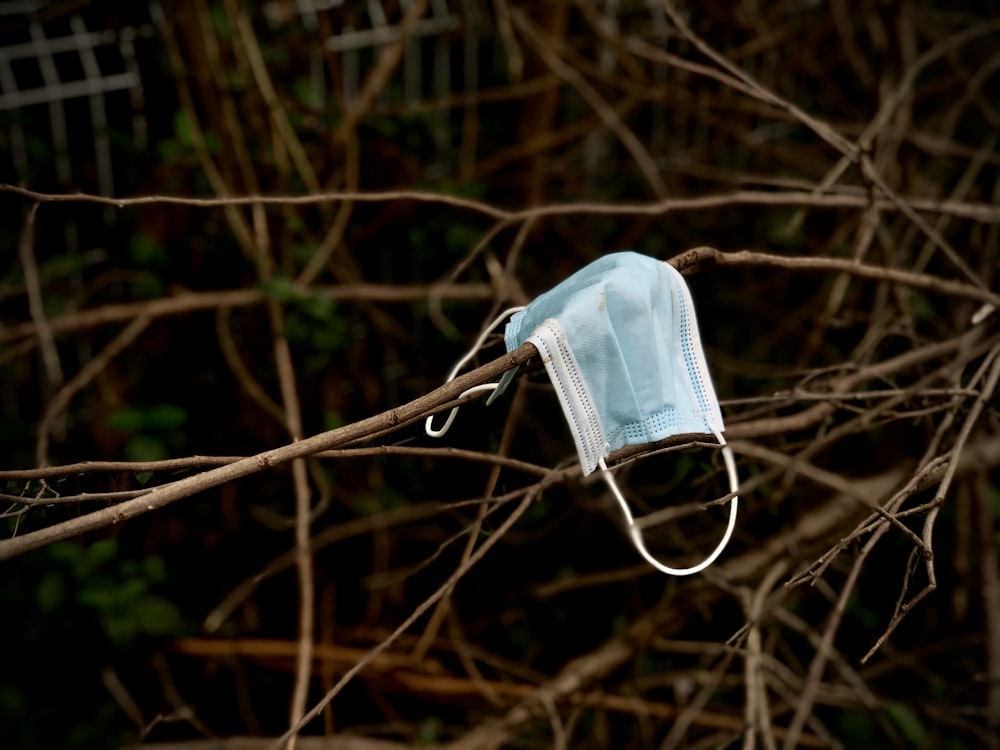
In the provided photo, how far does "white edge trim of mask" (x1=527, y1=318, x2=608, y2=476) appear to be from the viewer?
37.1 inches

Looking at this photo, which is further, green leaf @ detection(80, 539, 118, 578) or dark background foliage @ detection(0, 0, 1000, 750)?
dark background foliage @ detection(0, 0, 1000, 750)

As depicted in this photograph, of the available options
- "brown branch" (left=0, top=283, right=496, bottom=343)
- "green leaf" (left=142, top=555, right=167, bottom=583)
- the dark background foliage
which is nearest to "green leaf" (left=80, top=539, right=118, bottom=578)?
the dark background foliage

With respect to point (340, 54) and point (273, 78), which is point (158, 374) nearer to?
point (273, 78)

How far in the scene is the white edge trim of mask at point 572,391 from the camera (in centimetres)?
94

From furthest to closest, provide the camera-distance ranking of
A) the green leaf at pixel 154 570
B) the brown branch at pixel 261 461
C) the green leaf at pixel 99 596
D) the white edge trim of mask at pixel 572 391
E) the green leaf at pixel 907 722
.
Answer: the green leaf at pixel 154 570 → the green leaf at pixel 99 596 → the green leaf at pixel 907 722 → the white edge trim of mask at pixel 572 391 → the brown branch at pixel 261 461

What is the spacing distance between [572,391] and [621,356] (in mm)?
71

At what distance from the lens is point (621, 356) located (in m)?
0.98

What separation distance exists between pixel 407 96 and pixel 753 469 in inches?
69.4

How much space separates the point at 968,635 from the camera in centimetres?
213

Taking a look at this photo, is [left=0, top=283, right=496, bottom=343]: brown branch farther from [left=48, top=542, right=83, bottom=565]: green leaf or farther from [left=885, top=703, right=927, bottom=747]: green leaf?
[left=885, top=703, right=927, bottom=747]: green leaf

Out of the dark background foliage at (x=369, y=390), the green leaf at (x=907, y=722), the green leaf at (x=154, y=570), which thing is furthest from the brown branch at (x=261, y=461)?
the green leaf at (x=907, y=722)

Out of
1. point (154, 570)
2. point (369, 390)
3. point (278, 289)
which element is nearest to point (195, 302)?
point (278, 289)

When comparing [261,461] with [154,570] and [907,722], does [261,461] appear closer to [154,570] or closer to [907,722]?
[154,570]

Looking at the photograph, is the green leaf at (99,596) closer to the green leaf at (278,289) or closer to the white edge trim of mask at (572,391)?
the green leaf at (278,289)
